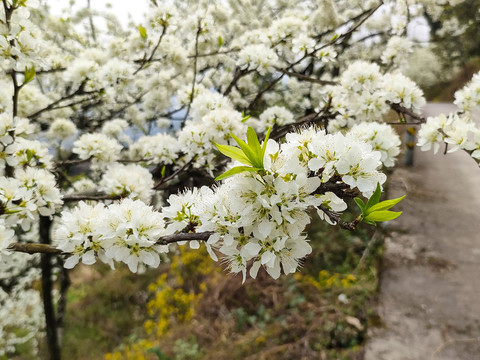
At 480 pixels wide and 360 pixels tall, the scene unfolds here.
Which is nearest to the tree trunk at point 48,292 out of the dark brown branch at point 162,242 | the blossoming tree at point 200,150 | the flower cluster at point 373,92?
the blossoming tree at point 200,150

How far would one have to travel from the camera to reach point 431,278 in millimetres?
3512

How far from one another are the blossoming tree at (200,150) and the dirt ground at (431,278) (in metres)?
1.70

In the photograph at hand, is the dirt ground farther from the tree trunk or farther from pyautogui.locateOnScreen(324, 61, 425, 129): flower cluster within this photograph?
the tree trunk

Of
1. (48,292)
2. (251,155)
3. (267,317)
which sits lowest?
(267,317)

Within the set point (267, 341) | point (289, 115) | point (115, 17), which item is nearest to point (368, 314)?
point (267, 341)

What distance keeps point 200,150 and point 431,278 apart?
9.25 feet

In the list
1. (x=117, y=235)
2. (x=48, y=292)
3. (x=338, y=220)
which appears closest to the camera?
(x=338, y=220)

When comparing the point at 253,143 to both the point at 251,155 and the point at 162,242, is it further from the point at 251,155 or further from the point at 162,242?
the point at 162,242

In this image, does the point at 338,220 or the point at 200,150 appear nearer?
the point at 338,220

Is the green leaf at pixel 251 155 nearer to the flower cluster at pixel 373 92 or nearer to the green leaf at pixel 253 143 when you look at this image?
the green leaf at pixel 253 143

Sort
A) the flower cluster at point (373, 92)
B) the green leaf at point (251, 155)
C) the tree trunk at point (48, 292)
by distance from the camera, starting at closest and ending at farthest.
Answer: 1. the green leaf at point (251, 155)
2. the flower cluster at point (373, 92)
3. the tree trunk at point (48, 292)

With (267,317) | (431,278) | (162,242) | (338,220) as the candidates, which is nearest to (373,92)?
(338,220)

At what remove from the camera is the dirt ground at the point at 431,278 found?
2.73 metres

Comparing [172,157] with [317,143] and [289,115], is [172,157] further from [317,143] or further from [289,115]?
[317,143]
